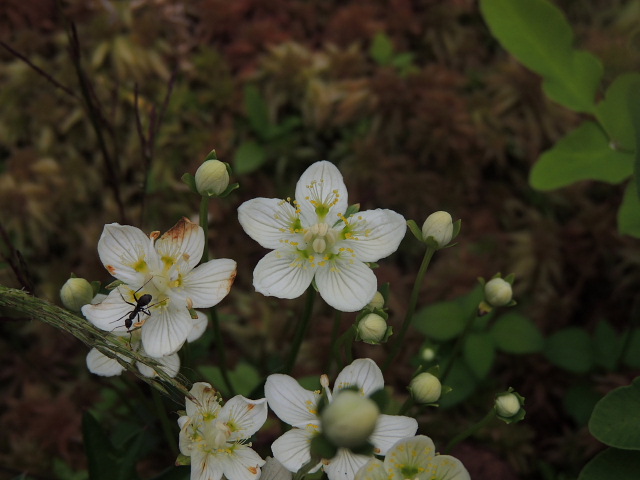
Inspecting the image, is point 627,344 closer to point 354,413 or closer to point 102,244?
point 354,413

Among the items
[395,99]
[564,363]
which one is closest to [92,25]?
[395,99]

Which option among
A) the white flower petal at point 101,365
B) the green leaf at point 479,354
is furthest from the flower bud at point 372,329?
the green leaf at point 479,354

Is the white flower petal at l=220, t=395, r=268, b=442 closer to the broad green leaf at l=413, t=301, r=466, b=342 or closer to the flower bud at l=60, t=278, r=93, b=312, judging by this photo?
the flower bud at l=60, t=278, r=93, b=312

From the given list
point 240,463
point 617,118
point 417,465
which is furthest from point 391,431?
point 617,118

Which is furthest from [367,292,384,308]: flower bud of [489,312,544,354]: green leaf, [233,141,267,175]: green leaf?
[233,141,267,175]: green leaf

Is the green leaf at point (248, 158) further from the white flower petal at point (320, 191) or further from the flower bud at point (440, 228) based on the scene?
the flower bud at point (440, 228)
